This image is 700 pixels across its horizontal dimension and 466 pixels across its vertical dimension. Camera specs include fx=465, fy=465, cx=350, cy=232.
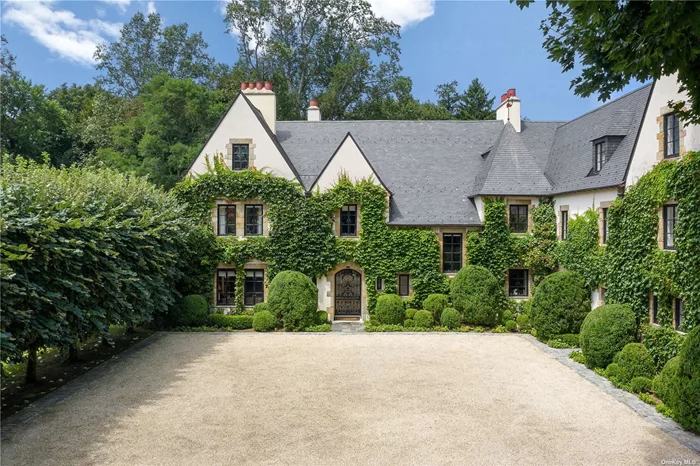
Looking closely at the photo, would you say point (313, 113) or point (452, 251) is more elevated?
point (313, 113)

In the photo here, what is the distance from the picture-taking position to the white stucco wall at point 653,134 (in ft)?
46.0

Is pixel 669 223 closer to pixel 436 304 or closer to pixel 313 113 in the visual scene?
pixel 436 304

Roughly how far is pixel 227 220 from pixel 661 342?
18.6 m

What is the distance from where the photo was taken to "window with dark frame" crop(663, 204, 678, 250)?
14454 millimetres

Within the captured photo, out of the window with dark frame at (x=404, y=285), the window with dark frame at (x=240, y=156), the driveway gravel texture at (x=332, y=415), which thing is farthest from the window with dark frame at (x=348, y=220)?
the driveway gravel texture at (x=332, y=415)

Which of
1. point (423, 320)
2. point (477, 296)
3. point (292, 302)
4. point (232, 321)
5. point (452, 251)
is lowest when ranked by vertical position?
point (232, 321)

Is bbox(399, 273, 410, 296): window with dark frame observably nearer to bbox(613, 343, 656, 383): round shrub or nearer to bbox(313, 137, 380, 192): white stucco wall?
bbox(313, 137, 380, 192): white stucco wall

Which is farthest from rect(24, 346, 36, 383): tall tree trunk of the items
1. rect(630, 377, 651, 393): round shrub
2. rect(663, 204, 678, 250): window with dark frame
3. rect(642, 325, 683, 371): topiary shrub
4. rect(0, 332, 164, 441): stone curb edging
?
rect(663, 204, 678, 250): window with dark frame

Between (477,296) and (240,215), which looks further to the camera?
(240,215)

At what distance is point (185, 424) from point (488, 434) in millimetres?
6566

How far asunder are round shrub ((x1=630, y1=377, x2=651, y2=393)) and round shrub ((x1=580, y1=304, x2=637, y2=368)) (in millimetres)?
1860

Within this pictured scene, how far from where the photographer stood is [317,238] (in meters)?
22.7

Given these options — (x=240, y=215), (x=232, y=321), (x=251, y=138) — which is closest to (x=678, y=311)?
(x=232, y=321)

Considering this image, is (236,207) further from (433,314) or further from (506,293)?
(506,293)
